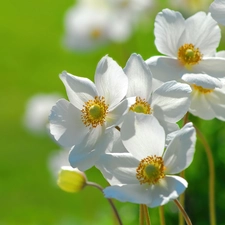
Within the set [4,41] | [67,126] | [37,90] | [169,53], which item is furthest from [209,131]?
[4,41]

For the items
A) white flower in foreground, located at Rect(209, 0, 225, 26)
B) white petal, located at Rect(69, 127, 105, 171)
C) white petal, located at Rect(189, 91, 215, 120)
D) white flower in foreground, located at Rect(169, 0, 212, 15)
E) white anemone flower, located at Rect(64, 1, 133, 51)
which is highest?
white flower in foreground, located at Rect(209, 0, 225, 26)

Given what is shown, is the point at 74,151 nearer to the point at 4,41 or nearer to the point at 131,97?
the point at 131,97

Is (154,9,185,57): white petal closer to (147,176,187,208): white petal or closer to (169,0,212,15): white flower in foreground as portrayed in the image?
(147,176,187,208): white petal

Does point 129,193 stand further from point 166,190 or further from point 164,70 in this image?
point 164,70

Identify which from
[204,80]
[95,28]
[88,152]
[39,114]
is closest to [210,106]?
[204,80]

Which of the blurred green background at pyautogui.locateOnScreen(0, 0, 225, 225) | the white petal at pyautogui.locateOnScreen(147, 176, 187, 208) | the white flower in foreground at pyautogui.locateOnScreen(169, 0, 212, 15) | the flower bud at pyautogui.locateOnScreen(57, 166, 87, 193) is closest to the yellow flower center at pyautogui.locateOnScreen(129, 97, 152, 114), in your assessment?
the white petal at pyautogui.locateOnScreen(147, 176, 187, 208)

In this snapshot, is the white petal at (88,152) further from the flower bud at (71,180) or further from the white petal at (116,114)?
the flower bud at (71,180)

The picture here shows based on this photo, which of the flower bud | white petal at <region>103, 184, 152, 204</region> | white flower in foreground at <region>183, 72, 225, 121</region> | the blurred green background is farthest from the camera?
the blurred green background
